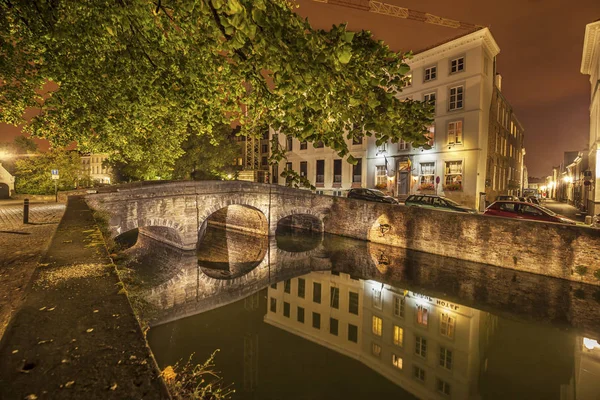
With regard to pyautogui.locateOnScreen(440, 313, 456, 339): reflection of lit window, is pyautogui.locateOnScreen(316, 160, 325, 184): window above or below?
above

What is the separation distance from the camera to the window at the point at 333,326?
925 centimetres

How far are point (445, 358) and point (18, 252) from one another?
445 inches

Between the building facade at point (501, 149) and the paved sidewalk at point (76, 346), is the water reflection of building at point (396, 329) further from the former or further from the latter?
the building facade at point (501, 149)

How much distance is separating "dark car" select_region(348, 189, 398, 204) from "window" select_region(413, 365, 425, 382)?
13.7 m

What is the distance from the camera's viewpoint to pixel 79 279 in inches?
109

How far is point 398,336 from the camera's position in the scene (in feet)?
29.4

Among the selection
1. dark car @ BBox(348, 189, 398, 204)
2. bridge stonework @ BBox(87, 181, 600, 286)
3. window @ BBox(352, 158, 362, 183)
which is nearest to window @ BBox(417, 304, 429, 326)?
bridge stonework @ BBox(87, 181, 600, 286)

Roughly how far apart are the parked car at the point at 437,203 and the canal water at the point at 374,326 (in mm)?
3631

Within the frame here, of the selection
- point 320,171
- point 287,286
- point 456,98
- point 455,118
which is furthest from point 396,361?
point 320,171

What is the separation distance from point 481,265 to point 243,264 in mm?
11973

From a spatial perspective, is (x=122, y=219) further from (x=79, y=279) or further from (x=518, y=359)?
(x=518, y=359)

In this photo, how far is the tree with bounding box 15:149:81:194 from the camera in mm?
22203

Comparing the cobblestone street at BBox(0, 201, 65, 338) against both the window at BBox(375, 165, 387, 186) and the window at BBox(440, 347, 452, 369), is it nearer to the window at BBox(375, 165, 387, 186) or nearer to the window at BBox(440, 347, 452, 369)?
the window at BBox(440, 347, 452, 369)

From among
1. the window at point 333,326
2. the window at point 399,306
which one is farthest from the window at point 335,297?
the window at point 399,306
